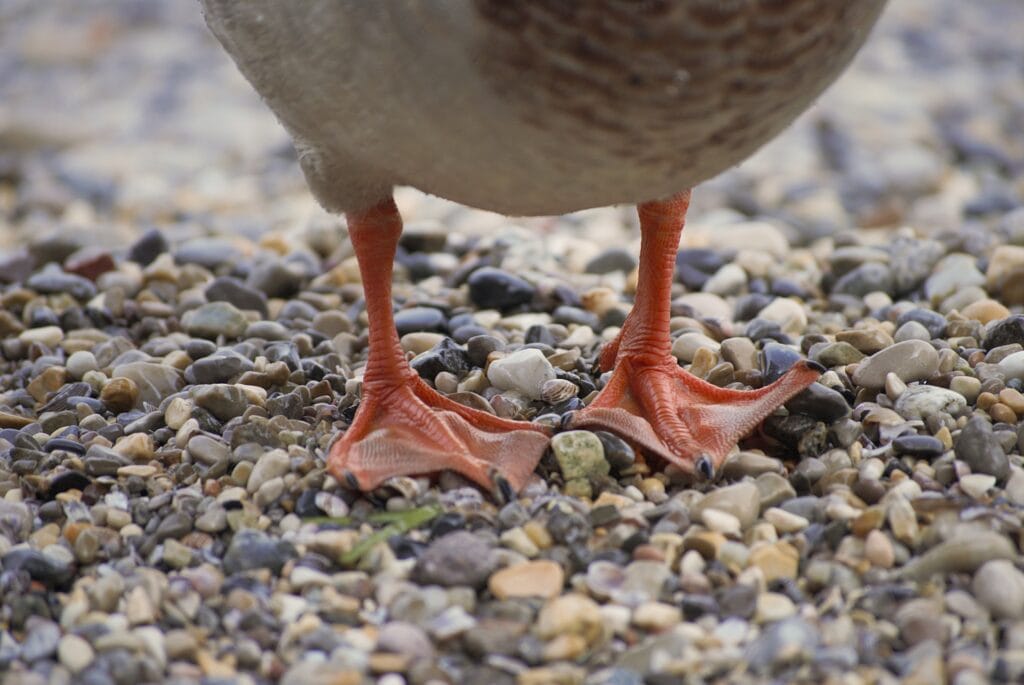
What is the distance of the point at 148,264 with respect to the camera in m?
5.26

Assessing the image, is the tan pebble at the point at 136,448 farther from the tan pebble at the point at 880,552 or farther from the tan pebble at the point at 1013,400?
the tan pebble at the point at 1013,400

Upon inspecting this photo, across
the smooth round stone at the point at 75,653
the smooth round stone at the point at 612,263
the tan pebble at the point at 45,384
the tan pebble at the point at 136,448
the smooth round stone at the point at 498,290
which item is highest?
the smooth round stone at the point at 612,263

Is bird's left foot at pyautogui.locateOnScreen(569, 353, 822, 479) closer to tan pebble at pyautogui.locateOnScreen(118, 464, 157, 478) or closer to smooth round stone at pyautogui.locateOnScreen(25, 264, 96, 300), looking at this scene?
tan pebble at pyautogui.locateOnScreen(118, 464, 157, 478)

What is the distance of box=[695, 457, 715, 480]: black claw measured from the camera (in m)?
3.15

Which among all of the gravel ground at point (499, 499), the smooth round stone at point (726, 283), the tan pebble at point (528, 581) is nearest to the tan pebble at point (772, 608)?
the gravel ground at point (499, 499)

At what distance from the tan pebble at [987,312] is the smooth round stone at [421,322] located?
1.78 meters

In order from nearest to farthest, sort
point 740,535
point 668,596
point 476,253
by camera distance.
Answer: point 668,596 < point 740,535 < point 476,253

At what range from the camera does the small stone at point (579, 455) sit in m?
3.17

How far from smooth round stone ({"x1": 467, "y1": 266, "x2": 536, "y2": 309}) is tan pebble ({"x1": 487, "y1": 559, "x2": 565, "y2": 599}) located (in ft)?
6.26

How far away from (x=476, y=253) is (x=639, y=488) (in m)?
2.11

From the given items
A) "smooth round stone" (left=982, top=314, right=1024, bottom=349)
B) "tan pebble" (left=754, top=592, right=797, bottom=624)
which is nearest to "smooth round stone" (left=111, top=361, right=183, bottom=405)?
Result: "tan pebble" (left=754, top=592, right=797, bottom=624)

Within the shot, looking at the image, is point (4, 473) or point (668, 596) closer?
point (668, 596)

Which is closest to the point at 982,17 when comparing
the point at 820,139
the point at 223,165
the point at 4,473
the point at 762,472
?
the point at 820,139

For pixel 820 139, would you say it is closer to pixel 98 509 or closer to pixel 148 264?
pixel 148 264
